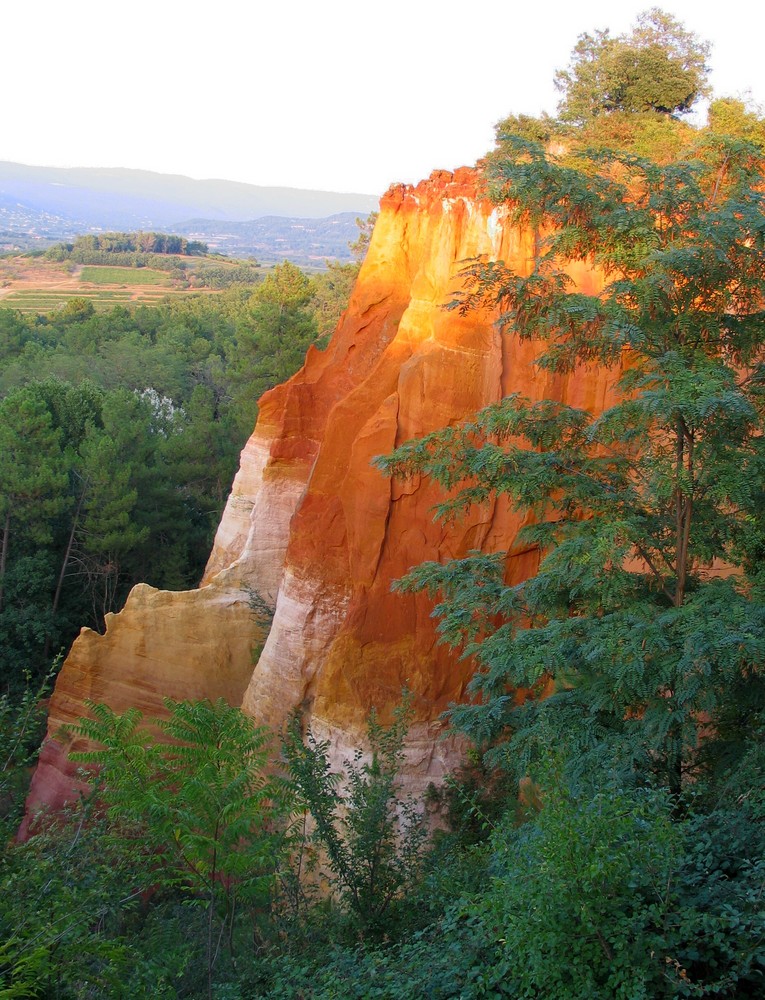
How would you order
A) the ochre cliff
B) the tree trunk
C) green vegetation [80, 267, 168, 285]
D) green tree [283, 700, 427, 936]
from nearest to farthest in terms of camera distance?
green tree [283, 700, 427, 936], the ochre cliff, the tree trunk, green vegetation [80, 267, 168, 285]

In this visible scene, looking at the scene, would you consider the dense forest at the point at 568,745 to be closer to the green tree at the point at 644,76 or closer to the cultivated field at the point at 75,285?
the green tree at the point at 644,76

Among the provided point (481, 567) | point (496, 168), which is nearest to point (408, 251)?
point (496, 168)

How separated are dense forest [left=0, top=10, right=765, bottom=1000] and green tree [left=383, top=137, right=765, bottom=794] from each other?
3 cm

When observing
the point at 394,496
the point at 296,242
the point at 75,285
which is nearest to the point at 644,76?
the point at 394,496

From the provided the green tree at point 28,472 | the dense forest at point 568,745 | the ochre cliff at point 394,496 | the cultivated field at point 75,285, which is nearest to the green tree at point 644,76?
the ochre cliff at point 394,496

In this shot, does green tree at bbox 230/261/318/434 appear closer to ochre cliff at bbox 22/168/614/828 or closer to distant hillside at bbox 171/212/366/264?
ochre cliff at bbox 22/168/614/828

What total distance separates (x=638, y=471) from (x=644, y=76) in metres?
13.5

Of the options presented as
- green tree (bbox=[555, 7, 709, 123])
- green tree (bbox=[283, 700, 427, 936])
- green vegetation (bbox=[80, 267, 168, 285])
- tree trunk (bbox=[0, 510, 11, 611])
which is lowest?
tree trunk (bbox=[0, 510, 11, 611])

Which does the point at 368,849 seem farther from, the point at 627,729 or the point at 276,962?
the point at 627,729

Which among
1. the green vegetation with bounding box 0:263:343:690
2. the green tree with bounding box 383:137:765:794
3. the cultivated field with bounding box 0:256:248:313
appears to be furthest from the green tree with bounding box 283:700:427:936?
the cultivated field with bounding box 0:256:248:313

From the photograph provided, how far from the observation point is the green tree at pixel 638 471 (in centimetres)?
615

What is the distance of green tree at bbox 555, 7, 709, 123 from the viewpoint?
17.5 m

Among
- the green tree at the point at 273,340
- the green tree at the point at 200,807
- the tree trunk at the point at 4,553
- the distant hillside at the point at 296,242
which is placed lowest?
the tree trunk at the point at 4,553

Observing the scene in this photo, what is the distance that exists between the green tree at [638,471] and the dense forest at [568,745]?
0.03 meters
